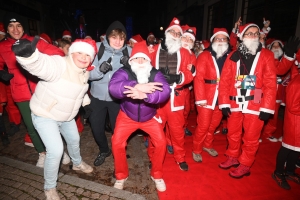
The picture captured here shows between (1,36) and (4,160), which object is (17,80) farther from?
(1,36)

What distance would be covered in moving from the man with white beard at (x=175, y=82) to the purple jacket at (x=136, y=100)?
0.54m

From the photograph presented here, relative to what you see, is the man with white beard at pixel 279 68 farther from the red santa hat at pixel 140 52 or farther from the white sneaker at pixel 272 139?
the red santa hat at pixel 140 52

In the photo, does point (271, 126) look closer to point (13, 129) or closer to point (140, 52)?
point (140, 52)

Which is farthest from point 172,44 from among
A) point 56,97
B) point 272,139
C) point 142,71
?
point 272,139

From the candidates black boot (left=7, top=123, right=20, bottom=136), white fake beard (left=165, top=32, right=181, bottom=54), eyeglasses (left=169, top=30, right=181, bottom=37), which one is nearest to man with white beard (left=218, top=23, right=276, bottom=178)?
white fake beard (left=165, top=32, right=181, bottom=54)

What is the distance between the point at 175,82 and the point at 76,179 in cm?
Answer: 237

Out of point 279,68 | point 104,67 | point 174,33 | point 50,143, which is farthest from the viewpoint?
point 279,68

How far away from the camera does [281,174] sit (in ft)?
11.4

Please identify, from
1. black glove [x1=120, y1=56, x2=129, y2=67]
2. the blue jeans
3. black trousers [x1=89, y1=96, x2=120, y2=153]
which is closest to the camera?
the blue jeans

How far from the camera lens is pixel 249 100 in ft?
11.1

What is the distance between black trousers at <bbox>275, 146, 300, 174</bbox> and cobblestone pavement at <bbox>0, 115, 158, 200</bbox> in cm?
229

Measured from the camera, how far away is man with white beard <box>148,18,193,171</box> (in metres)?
3.56

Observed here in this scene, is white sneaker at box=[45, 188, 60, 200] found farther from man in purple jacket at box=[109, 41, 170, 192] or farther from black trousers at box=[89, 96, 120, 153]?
black trousers at box=[89, 96, 120, 153]

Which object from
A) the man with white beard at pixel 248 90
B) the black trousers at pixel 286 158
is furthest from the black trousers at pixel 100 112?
the black trousers at pixel 286 158
